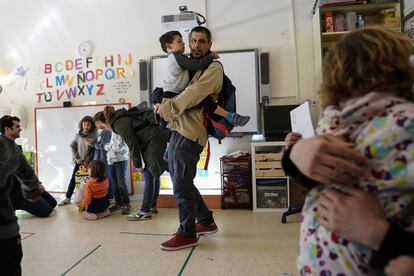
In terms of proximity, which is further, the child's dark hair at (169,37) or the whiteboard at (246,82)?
the whiteboard at (246,82)

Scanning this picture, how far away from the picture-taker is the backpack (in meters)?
2.07

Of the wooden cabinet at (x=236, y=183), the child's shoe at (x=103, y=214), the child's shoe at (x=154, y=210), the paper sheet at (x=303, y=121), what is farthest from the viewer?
the wooden cabinet at (x=236, y=183)

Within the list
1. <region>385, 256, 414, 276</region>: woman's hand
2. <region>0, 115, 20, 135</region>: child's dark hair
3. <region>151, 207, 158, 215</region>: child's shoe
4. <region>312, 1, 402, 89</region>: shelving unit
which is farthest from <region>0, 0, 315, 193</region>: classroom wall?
<region>385, 256, 414, 276</region>: woman's hand

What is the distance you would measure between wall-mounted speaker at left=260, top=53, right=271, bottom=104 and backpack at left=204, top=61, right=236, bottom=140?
150 cm

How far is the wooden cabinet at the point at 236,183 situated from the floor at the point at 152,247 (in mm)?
227

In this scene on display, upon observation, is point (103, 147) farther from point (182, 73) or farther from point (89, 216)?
point (182, 73)

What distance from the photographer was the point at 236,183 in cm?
330

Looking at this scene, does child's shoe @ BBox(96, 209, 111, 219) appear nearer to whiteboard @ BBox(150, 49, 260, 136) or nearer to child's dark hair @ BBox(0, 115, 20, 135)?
child's dark hair @ BBox(0, 115, 20, 135)

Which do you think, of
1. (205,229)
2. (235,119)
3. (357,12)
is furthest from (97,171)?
(357,12)

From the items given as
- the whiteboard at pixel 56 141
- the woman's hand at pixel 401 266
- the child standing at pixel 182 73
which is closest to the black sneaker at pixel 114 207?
the whiteboard at pixel 56 141

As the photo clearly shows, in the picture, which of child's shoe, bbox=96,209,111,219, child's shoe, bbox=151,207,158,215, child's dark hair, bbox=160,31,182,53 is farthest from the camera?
child's shoe, bbox=151,207,158,215

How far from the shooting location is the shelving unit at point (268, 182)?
3191 mm

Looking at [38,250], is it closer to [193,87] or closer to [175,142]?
[175,142]

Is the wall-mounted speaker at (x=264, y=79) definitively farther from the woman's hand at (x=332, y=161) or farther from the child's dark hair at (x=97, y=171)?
the woman's hand at (x=332, y=161)
